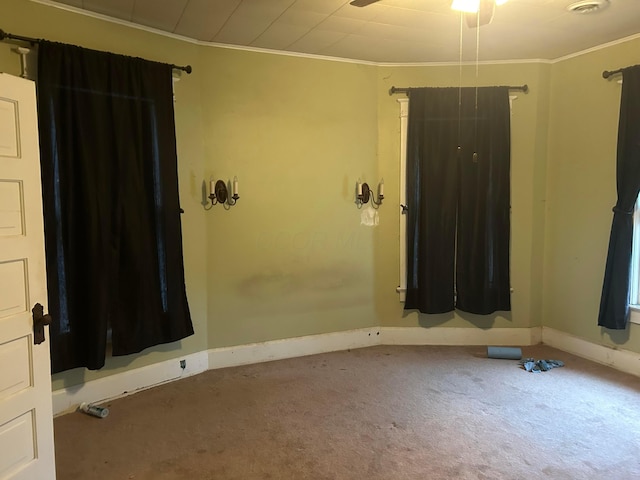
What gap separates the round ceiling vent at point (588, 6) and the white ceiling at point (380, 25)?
0.04 meters

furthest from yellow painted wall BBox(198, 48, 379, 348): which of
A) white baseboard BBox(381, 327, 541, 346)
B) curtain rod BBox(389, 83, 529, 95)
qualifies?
white baseboard BBox(381, 327, 541, 346)

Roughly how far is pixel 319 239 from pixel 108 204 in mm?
1727

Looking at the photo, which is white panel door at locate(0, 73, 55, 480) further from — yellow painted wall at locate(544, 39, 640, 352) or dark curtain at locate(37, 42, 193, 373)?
yellow painted wall at locate(544, 39, 640, 352)

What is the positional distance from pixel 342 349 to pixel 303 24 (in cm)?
262

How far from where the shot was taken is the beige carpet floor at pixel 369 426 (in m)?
→ 2.45

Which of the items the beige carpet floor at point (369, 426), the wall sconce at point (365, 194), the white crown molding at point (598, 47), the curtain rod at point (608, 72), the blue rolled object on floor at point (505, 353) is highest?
the white crown molding at point (598, 47)

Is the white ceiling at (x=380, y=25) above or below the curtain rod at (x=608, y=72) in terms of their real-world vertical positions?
above

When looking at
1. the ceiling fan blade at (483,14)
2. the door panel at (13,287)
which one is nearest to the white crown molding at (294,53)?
the ceiling fan blade at (483,14)

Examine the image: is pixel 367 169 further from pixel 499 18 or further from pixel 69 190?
pixel 69 190

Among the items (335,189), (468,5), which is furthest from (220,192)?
(468,5)

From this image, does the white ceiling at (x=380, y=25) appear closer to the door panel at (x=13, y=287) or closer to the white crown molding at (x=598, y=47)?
the white crown molding at (x=598, y=47)

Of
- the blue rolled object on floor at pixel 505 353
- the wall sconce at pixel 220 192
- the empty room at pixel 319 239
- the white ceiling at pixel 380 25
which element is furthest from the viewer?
the blue rolled object on floor at pixel 505 353

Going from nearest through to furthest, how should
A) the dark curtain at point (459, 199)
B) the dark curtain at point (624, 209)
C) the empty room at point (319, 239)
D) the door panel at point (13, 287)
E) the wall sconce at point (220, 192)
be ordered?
1. the door panel at point (13, 287)
2. the empty room at point (319, 239)
3. the dark curtain at point (624, 209)
4. the wall sconce at point (220, 192)
5. the dark curtain at point (459, 199)

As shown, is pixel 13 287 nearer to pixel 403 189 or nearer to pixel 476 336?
pixel 403 189
